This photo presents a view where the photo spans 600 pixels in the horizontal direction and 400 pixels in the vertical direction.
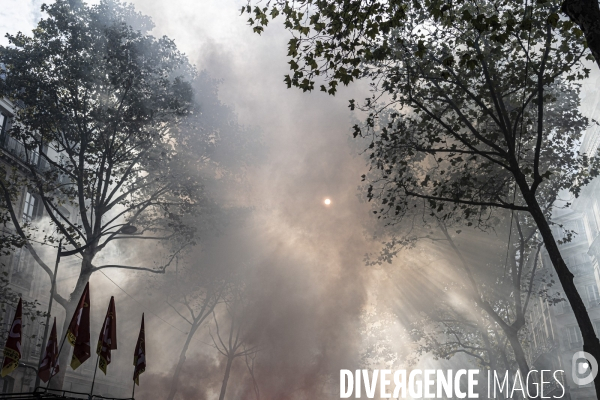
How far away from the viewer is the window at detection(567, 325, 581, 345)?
1268 inches

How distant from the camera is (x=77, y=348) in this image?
10.3m

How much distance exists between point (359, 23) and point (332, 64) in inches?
31.4

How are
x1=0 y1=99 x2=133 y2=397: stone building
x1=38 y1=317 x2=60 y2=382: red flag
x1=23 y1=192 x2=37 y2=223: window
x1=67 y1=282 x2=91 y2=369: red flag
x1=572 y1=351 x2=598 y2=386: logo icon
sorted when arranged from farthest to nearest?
x1=572 y1=351 x2=598 y2=386: logo icon < x1=23 y1=192 x2=37 y2=223: window < x1=0 y1=99 x2=133 y2=397: stone building < x1=38 y1=317 x2=60 y2=382: red flag < x1=67 y1=282 x2=91 y2=369: red flag

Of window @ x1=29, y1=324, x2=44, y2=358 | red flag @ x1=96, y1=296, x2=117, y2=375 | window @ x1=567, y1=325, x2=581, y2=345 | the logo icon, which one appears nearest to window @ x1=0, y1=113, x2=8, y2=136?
window @ x1=29, y1=324, x2=44, y2=358

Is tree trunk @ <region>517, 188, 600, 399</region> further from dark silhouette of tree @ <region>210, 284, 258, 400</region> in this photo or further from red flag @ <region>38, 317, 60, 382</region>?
dark silhouette of tree @ <region>210, 284, 258, 400</region>

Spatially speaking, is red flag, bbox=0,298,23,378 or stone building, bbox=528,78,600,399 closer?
red flag, bbox=0,298,23,378

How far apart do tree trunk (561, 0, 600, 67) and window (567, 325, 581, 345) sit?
31604 millimetres

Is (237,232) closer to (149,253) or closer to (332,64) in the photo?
(149,253)

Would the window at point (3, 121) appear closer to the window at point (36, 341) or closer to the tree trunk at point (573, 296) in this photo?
the window at point (36, 341)

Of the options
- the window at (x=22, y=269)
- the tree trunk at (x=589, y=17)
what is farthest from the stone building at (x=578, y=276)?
the window at (x=22, y=269)

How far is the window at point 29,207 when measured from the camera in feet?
75.8

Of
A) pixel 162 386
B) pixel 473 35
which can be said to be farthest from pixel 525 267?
pixel 162 386

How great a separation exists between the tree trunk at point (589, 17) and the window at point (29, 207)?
23.6 metres

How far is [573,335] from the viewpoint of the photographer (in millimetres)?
32938
